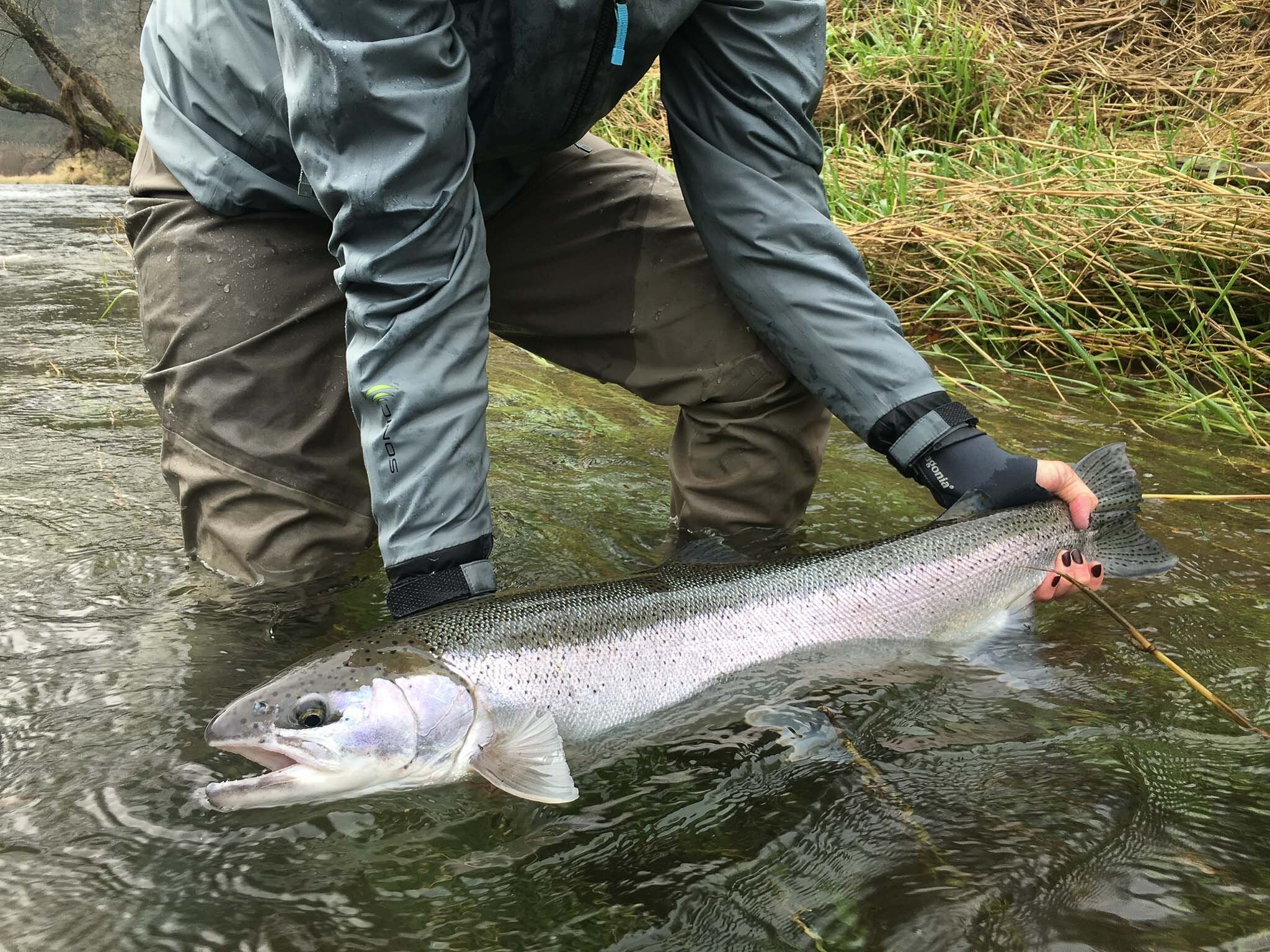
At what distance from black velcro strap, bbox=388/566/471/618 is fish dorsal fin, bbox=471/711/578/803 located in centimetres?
26

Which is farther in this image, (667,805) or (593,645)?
(593,645)

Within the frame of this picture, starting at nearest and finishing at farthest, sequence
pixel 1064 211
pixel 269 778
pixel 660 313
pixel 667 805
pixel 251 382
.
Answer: pixel 269 778 → pixel 667 805 → pixel 251 382 → pixel 660 313 → pixel 1064 211

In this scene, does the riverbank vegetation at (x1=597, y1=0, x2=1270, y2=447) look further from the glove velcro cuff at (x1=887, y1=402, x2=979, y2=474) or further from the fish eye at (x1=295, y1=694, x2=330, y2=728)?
the fish eye at (x1=295, y1=694, x2=330, y2=728)

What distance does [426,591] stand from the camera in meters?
2.05

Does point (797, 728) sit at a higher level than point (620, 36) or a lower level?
lower

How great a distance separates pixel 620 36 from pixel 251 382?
1.11m

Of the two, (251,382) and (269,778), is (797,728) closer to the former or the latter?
(269,778)

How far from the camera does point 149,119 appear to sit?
261 cm

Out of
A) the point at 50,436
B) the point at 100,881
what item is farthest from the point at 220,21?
the point at 50,436

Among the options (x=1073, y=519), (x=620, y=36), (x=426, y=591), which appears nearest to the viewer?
(x=426, y=591)

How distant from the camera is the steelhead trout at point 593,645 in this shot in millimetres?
1820

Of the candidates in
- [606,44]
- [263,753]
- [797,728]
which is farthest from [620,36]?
[263,753]

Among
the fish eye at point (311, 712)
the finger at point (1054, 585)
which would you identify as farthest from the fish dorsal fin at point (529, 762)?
the finger at point (1054, 585)

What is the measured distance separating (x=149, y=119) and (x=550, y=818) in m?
1.88
